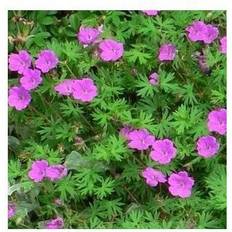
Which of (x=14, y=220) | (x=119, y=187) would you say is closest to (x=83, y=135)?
(x=119, y=187)

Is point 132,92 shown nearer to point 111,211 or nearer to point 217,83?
point 217,83

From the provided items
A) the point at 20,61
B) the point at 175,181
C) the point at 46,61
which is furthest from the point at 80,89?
the point at 175,181

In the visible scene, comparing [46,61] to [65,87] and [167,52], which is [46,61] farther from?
[167,52]

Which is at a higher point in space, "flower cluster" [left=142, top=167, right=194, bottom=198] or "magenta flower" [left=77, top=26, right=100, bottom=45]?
"magenta flower" [left=77, top=26, right=100, bottom=45]

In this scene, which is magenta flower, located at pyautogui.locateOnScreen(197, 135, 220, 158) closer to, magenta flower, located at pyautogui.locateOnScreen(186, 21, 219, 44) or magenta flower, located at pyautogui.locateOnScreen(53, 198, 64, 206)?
magenta flower, located at pyautogui.locateOnScreen(186, 21, 219, 44)

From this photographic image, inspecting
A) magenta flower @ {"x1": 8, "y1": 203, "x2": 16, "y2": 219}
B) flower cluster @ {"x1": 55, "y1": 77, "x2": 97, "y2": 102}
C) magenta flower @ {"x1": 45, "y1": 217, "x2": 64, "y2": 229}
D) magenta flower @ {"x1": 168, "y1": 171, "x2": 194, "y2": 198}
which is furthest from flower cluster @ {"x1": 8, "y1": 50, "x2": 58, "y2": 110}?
magenta flower @ {"x1": 168, "y1": 171, "x2": 194, "y2": 198}

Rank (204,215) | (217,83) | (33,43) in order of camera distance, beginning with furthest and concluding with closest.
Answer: (33,43), (217,83), (204,215)

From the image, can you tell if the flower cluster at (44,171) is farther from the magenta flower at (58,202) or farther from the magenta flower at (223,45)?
the magenta flower at (223,45)
